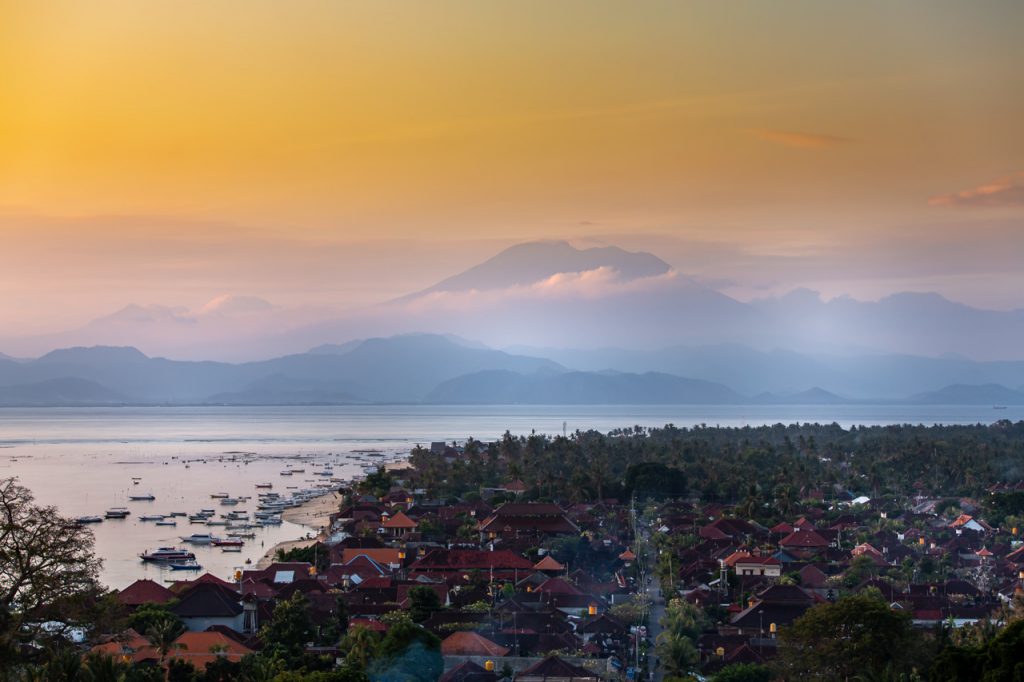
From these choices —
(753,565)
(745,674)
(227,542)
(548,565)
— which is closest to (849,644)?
(745,674)

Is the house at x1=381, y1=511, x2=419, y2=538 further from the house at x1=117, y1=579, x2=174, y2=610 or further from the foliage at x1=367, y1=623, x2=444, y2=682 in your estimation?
the foliage at x1=367, y1=623, x2=444, y2=682

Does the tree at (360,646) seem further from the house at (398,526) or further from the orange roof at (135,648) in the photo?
the house at (398,526)

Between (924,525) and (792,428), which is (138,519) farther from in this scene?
(792,428)

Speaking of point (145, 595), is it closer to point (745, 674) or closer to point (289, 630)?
point (289, 630)

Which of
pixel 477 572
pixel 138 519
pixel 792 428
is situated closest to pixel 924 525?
pixel 477 572

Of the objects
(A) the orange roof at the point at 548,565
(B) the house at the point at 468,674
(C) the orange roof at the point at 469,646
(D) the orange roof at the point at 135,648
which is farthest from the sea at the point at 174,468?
(A) the orange roof at the point at 548,565

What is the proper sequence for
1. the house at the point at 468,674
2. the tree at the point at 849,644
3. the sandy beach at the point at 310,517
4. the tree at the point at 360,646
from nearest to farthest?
1. the tree at the point at 849,644
2. the house at the point at 468,674
3. the tree at the point at 360,646
4. the sandy beach at the point at 310,517
